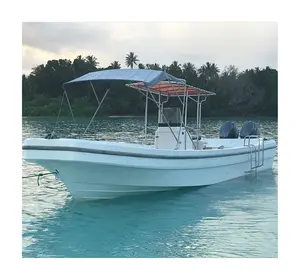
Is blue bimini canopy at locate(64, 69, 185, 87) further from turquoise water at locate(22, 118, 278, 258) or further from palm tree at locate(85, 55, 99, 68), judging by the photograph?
palm tree at locate(85, 55, 99, 68)

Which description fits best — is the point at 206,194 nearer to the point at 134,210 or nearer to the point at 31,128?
the point at 134,210

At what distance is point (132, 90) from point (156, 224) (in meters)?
6.50

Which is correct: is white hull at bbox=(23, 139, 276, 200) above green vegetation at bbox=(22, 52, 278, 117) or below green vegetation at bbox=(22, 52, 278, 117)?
below

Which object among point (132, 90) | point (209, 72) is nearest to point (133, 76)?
point (132, 90)

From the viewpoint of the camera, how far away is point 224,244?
23.6ft

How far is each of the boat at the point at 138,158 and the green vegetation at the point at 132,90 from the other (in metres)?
1.36

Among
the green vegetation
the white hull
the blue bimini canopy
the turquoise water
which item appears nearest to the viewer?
the turquoise water

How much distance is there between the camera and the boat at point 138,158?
8594mm

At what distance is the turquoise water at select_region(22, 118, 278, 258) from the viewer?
7.05 metres

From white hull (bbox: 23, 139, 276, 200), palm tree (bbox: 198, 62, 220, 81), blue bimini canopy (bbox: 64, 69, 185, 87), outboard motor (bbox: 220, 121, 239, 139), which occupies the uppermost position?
palm tree (bbox: 198, 62, 220, 81)

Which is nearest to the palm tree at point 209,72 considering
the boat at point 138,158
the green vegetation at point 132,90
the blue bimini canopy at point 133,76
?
the green vegetation at point 132,90

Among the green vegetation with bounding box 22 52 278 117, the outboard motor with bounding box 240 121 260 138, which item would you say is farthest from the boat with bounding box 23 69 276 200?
the outboard motor with bounding box 240 121 260 138

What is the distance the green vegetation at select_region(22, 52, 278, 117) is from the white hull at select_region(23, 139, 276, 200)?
1.92 m

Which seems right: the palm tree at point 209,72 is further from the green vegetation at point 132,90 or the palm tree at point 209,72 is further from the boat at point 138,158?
the boat at point 138,158
